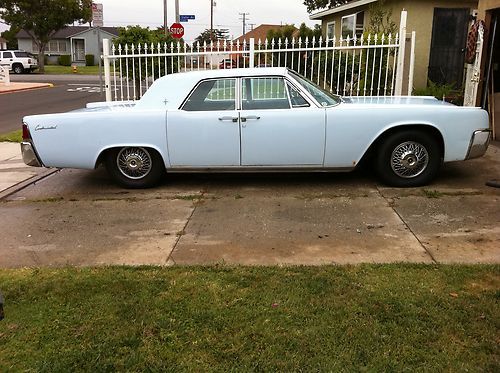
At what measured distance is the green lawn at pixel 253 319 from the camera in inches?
120

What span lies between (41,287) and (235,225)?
80.8 inches

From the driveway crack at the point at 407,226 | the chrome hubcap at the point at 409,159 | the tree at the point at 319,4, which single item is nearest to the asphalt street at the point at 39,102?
the chrome hubcap at the point at 409,159

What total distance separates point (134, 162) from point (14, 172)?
256 centimetres

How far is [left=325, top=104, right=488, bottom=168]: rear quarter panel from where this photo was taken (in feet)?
20.9

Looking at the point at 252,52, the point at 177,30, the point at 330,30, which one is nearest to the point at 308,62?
the point at 252,52

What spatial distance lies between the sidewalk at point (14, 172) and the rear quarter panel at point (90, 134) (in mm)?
880

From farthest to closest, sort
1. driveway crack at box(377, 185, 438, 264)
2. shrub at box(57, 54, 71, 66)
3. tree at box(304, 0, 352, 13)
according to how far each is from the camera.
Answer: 1. shrub at box(57, 54, 71, 66)
2. tree at box(304, 0, 352, 13)
3. driveway crack at box(377, 185, 438, 264)

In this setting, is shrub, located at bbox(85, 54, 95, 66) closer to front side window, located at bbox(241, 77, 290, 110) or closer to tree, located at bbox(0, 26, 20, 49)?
tree, located at bbox(0, 26, 20, 49)

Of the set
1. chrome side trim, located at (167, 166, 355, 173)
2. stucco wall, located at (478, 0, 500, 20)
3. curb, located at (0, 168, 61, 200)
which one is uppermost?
stucco wall, located at (478, 0, 500, 20)

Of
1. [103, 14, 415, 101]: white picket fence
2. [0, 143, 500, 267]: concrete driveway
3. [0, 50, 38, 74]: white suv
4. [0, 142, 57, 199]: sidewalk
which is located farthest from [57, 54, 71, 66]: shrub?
[0, 143, 500, 267]: concrete driveway

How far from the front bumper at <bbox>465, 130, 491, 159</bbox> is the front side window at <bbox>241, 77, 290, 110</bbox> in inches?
88.5

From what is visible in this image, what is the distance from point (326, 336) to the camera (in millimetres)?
3258

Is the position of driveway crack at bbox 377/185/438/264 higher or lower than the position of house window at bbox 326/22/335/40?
lower

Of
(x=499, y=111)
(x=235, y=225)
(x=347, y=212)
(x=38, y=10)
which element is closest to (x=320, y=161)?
(x=347, y=212)
